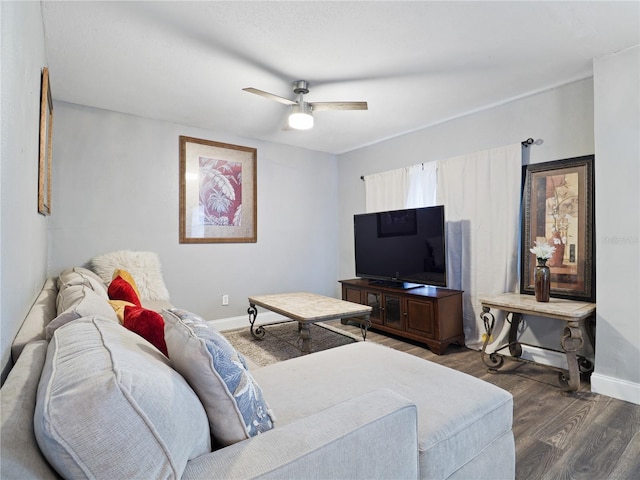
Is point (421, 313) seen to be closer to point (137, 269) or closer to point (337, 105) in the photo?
point (337, 105)

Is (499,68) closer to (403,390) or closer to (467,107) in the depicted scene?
(467,107)

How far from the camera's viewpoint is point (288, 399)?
1.37 meters

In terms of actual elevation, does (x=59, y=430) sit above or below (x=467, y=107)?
below

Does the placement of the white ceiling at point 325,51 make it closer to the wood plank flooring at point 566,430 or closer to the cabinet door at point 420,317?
the cabinet door at point 420,317

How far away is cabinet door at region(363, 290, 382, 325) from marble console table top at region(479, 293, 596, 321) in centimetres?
134

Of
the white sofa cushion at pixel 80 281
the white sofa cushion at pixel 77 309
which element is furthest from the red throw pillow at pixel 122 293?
the white sofa cushion at pixel 77 309

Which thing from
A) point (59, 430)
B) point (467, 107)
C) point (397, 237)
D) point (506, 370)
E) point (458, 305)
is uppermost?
point (467, 107)

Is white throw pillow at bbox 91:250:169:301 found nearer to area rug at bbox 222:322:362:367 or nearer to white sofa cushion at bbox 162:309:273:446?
area rug at bbox 222:322:362:367

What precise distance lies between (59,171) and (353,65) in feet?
9.77

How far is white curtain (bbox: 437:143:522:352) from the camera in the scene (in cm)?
331

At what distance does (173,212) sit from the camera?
4.00 metres

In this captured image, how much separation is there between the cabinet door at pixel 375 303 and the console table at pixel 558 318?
1195mm

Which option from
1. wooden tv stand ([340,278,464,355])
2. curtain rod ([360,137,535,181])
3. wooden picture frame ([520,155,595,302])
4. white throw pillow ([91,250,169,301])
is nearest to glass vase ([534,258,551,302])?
wooden picture frame ([520,155,595,302])

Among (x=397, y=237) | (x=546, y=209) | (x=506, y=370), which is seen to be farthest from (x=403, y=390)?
(x=397, y=237)
